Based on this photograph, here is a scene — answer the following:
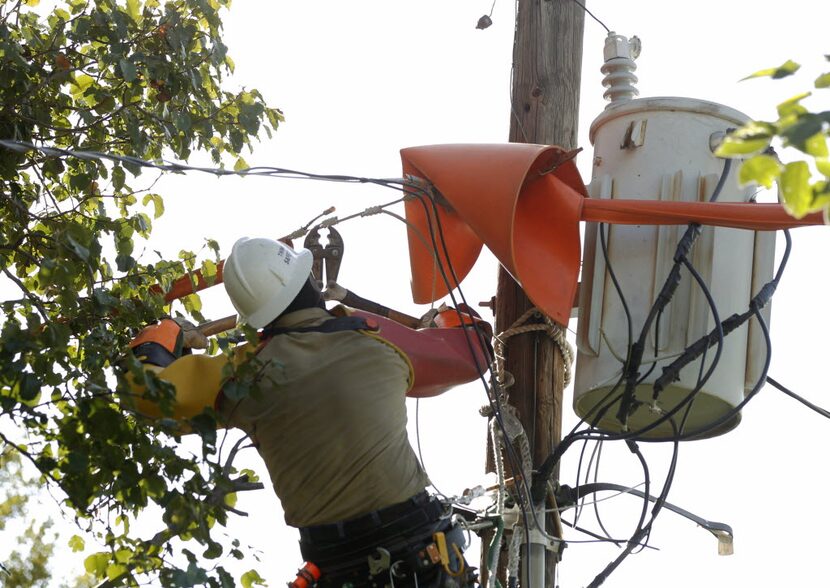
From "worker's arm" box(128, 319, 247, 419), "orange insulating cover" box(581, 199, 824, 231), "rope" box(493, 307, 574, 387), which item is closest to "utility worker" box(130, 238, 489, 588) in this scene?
"worker's arm" box(128, 319, 247, 419)

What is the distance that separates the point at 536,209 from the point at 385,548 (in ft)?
4.43

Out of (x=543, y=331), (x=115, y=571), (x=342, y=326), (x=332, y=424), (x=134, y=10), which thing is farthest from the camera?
(x=134, y=10)

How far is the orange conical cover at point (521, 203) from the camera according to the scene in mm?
5113

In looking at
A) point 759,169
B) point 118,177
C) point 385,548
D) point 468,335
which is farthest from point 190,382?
point 759,169

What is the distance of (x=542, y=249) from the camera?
518cm

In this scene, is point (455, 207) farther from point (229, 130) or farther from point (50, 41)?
point (50, 41)

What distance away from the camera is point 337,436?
4754 millimetres

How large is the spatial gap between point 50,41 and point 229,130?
0.81m

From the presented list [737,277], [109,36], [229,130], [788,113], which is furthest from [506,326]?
[788,113]

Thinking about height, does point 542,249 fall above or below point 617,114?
below

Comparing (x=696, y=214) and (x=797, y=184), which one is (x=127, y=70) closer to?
(x=696, y=214)

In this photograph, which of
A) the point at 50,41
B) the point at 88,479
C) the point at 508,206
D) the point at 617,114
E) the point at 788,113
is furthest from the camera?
the point at 50,41

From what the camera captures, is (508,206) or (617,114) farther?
(617,114)

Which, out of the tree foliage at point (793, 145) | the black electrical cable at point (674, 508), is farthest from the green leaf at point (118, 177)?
the tree foliage at point (793, 145)
